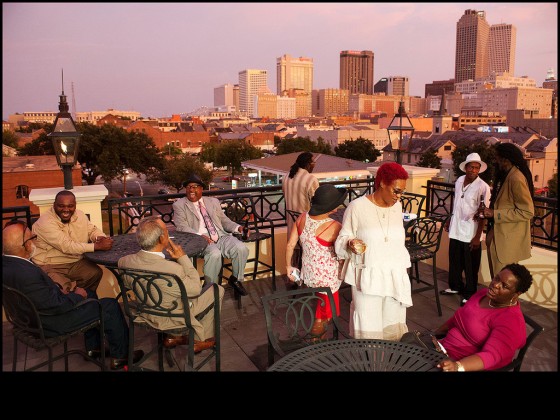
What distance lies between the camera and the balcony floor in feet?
12.5

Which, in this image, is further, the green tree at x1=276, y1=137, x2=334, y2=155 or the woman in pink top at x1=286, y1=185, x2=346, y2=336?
the green tree at x1=276, y1=137, x2=334, y2=155

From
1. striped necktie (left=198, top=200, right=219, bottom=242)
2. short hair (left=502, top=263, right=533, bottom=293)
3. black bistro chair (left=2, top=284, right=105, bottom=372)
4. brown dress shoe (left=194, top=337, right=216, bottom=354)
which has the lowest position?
brown dress shoe (left=194, top=337, right=216, bottom=354)

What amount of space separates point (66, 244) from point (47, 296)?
93 centimetres

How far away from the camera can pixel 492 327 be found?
2.71 metres

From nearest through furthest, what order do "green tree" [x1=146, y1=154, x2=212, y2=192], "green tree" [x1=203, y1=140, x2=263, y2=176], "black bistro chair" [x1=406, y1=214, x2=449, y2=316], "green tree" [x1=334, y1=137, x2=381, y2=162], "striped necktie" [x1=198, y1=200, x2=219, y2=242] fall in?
"black bistro chair" [x1=406, y1=214, x2=449, y2=316]
"striped necktie" [x1=198, y1=200, x2=219, y2=242]
"green tree" [x1=146, y1=154, x2=212, y2=192]
"green tree" [x1=203, y1=140, x2=263, y2=176]
"green tree" [x1=334, y1=137, x2=381, y2=162]

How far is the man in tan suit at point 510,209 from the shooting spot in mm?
4250

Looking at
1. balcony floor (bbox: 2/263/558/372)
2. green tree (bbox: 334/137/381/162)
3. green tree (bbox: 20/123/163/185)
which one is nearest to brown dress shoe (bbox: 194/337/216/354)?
balcony floor (bbox: 2/263/558/372)

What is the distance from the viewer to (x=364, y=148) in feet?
245

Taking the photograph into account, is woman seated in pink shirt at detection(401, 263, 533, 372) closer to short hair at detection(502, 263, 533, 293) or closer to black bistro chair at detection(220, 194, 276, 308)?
short hair at detection(502, 263, 533, 293)

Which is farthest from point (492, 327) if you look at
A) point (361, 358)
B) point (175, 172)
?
point (175, 172)

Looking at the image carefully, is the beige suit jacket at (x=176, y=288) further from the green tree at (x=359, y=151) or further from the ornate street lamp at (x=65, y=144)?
the green tree at (x=359, y=151)

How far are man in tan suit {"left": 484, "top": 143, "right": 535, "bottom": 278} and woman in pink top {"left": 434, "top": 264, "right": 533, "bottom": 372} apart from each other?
175 centimetres

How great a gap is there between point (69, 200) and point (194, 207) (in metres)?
1.31
